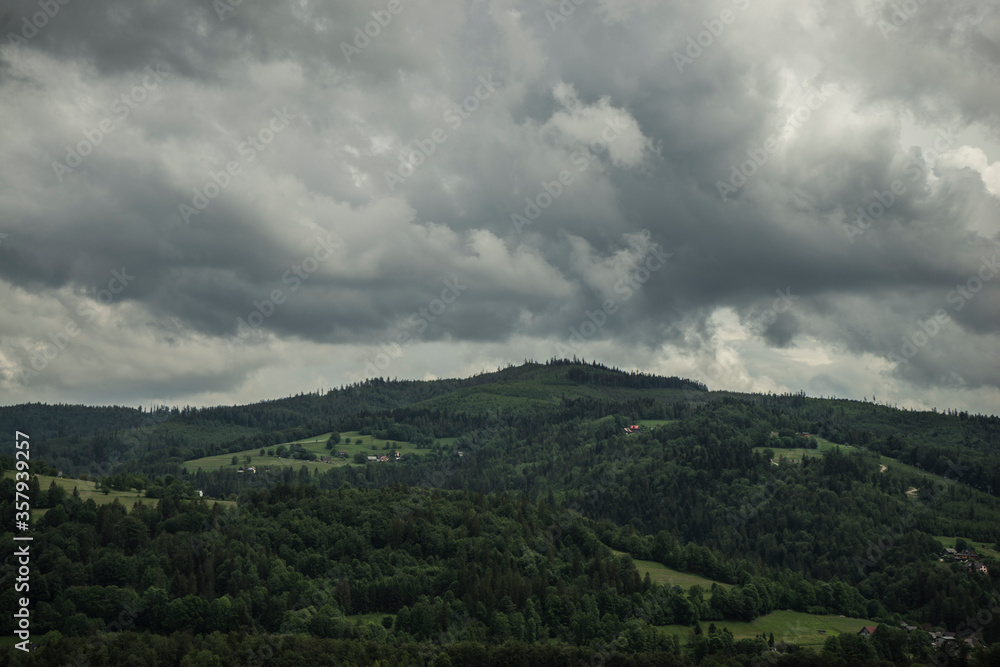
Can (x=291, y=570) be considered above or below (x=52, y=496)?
below

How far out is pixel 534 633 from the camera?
556 feet

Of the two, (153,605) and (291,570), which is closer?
(153,605)

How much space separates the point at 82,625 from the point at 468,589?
77.2 meters

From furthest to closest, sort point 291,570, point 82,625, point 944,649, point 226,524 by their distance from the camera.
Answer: point 226,524 < point 291,570 < point 944,649 < point 82,625

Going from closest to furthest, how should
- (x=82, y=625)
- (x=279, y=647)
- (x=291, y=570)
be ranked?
(x=279, y=647)
(x=82, y=625)
(x=291, y=570)

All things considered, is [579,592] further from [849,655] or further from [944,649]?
[944,649]

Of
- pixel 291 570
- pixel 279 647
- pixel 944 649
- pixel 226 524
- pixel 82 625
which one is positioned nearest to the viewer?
pixel 279 647

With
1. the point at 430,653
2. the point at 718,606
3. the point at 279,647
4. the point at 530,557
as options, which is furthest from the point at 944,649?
the point at 279,647

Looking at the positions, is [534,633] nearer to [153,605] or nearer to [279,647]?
[279,647]

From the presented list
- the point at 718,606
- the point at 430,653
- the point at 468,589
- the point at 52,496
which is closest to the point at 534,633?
the point at 468,589

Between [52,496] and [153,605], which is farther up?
[52,496]

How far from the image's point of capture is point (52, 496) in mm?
188500

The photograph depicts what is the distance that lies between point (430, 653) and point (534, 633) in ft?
105

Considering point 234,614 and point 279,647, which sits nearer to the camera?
point 279,647
